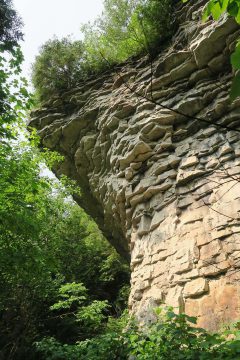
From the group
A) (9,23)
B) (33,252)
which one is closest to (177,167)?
(33,252)

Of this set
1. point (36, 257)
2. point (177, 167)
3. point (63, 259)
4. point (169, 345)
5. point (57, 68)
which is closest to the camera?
point (169, 345)

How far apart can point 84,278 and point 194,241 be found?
24.8 feet

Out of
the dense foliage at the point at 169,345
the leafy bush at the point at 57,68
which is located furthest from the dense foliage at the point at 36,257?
the leafy bush at the point at 57,68

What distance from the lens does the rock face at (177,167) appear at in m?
4.73

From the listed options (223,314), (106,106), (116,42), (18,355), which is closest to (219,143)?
(223,314)

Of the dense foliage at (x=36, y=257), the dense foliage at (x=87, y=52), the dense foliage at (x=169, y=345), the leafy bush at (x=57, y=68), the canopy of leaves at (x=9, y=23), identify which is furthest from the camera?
the leafy bush at (x=57, y=68)

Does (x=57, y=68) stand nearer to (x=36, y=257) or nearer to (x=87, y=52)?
(x=87, y=52)

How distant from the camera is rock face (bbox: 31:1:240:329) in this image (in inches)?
186

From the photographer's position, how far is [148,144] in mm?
6746

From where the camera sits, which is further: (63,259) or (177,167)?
(63,259)

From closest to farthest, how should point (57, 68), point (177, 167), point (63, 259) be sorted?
point (177, 167) < point (57, 68) < point (63, 259)

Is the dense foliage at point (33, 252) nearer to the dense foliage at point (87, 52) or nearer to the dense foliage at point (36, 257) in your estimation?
the dense foliage at point (36, 257)

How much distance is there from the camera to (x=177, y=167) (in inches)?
242

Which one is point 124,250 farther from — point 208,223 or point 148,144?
point 208,223
